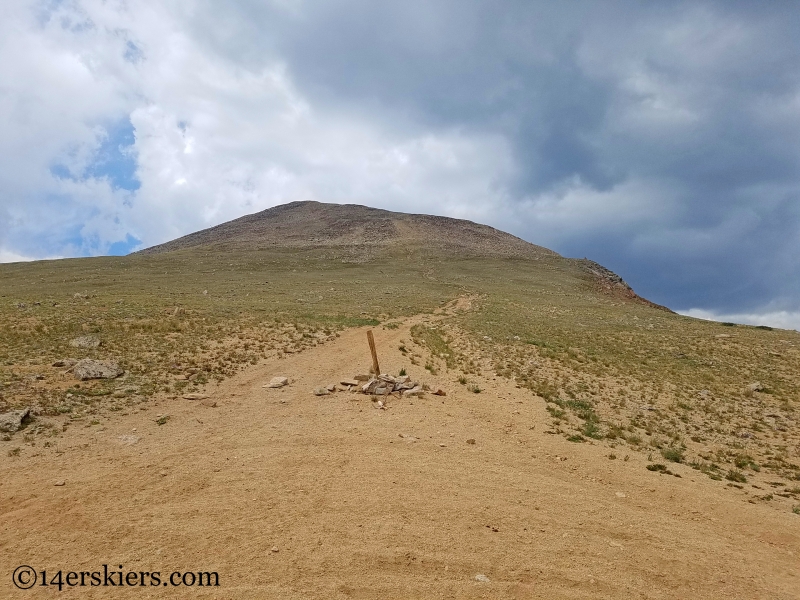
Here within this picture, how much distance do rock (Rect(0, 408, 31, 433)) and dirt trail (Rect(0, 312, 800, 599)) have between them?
157cm

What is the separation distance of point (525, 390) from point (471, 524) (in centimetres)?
1053

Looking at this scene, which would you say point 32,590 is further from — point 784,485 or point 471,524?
point 784,485

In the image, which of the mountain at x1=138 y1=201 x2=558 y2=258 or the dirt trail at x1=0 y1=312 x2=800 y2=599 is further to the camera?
the mountain at x1=138 y1=201 x2=558 y2=258

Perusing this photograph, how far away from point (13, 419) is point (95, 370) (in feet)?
14.3

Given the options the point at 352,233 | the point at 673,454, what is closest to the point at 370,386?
Answer: the point at 673,454

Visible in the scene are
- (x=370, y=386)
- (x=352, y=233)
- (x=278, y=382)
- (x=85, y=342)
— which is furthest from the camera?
(x=352, y=233)

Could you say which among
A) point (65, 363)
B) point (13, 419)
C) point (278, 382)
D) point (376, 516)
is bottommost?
point (376, 516)

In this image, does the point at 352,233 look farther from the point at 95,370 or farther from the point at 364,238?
the point at 95,370

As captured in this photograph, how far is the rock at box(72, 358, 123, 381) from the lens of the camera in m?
16.0

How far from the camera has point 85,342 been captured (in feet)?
67.0

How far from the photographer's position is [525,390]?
18.1 meters

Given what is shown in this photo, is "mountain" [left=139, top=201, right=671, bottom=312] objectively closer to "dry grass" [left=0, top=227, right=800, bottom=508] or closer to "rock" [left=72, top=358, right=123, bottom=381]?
"dry grass" [left=0, top=227, right=800, bottom=508]

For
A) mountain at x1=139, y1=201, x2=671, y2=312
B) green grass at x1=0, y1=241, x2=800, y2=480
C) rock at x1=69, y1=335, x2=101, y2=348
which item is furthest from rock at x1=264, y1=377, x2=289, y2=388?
mountain at x1=139, y1=201, x2=671, y2=312

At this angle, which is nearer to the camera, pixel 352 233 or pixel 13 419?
pixel 13 419
